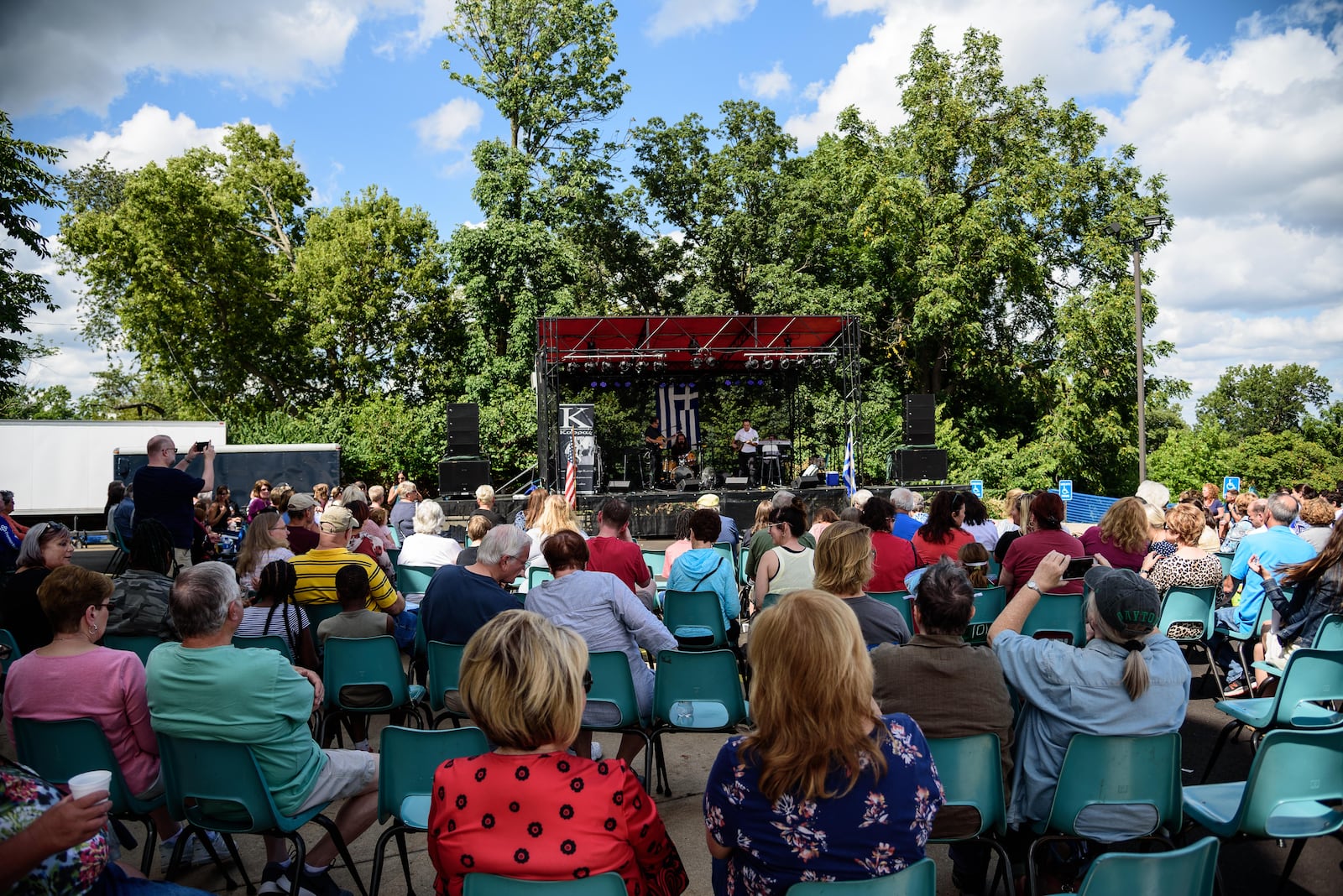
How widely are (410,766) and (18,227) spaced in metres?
12.9

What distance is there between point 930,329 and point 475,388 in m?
11.3

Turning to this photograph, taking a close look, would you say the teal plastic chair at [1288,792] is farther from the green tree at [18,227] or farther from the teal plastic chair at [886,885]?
the green tree at [18,227]

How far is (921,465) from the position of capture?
1538cm

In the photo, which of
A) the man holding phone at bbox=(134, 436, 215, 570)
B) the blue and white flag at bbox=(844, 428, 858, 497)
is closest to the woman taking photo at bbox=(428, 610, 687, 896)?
the man holding phone at bbox=(134, 436, 215, 570)

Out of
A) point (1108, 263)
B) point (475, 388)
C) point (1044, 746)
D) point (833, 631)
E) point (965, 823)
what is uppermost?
point (1108, 263)

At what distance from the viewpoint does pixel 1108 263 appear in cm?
2109

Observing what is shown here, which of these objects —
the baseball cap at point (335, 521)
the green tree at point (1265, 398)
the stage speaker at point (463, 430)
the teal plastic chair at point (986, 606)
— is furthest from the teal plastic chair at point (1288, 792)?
the green tree at point (1265, 398)

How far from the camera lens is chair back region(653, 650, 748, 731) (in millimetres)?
3268

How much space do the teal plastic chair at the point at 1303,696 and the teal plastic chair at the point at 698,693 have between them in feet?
5.81

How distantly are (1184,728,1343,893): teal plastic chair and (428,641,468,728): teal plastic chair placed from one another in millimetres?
2552

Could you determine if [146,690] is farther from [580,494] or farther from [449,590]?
[580,494]

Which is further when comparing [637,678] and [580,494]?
[580,494]

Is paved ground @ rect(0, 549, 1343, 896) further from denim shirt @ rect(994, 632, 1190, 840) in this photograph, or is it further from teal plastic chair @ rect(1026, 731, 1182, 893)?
denim shirt @ rect(994, 632, 1190, 840)

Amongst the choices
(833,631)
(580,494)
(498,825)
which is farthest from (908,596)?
(580,494)
